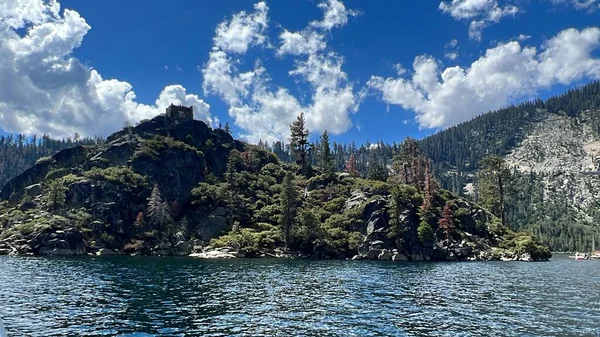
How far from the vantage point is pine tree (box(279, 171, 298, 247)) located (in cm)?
11619

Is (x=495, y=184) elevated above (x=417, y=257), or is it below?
above

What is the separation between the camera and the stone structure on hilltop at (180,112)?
180 meters

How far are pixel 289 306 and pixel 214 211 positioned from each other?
346ft

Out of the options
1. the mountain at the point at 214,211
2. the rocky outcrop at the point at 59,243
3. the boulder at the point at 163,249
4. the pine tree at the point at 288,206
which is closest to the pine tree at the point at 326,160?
the mountain at the point at 214,211

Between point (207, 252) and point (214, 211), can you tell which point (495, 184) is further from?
point (207, 252)

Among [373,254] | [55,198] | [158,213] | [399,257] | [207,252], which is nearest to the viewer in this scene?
[399,257]

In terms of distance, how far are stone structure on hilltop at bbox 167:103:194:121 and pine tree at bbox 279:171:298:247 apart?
262 ft

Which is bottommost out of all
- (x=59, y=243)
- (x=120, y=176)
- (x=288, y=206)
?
(x=59, y=243)

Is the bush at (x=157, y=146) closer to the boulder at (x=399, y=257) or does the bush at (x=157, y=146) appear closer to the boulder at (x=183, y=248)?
the boulder at (x=183, y=248)

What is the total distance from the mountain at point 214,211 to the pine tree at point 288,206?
0.97 ft

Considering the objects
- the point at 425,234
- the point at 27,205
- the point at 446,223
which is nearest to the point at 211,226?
the point at 27,205

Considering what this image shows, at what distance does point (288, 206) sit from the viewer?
4636 inches

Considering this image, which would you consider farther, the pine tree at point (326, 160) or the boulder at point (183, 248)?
the pine tree at point (326, 160)

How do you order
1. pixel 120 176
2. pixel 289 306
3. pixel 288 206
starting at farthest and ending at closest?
pixel 120 176 < pixel 288 206 < pixel 289 306
